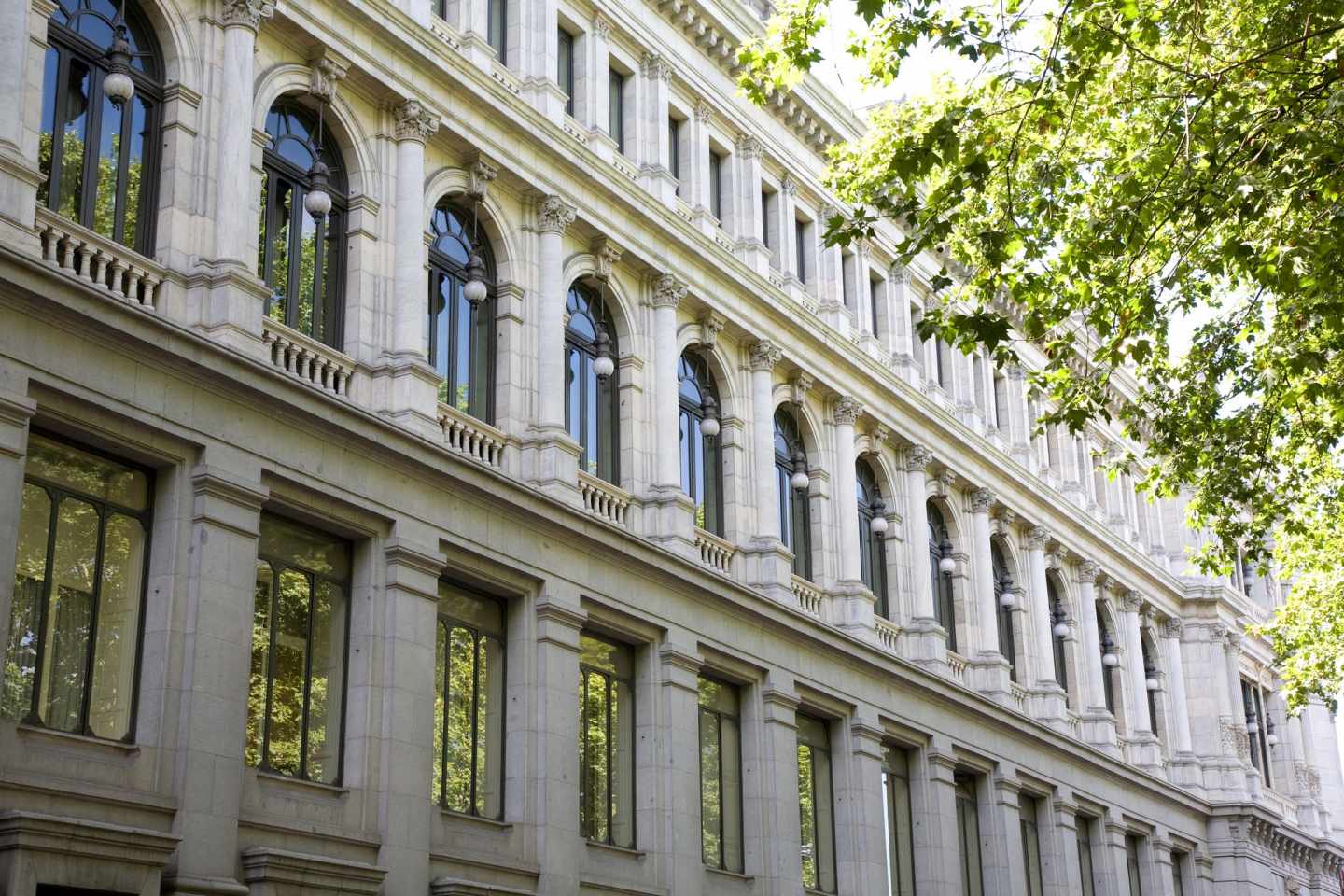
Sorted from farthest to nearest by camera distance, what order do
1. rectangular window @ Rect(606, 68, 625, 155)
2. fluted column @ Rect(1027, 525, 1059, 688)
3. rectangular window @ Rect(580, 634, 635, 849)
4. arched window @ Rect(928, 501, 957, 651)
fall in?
fluted column @ Rect(1027, 525, 1059, 688)
arched window @ Rect(928, 501, 957, 651)
rectangular window @ Rect(606, 68, 625, 155)
rectangular window @ Rect(580, 634, 635, 849)

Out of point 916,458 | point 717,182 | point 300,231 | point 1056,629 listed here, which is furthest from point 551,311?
point 1056,629

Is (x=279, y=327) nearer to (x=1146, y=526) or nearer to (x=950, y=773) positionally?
(x=950, y=773)

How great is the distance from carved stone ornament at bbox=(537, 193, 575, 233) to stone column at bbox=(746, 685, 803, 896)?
30.3 ft

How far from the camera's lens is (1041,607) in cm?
4534

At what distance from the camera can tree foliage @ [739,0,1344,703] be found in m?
21.6

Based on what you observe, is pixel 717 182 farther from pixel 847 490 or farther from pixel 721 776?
pixel 721 776

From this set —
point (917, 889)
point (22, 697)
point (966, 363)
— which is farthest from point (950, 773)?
point (22, 697)

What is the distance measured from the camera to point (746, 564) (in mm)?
33188

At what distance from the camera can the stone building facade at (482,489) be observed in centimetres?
2031

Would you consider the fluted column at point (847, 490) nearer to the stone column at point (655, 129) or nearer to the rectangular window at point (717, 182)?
the rectangular window at point (717, 182)

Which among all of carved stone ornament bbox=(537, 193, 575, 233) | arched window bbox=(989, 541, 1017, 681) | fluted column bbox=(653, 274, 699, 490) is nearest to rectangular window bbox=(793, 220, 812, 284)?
fluted column bbox=(653, 274, 699, 490)

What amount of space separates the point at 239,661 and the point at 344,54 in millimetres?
9340

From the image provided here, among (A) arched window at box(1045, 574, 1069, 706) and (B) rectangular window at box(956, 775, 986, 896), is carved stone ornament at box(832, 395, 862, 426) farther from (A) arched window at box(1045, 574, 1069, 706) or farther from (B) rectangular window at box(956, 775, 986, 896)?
(A) arched window at box(1045, 574, 1069, 706)

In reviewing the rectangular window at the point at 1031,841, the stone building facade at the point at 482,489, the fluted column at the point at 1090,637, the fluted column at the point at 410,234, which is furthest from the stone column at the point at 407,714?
the fluted column at the point at 1090,637
